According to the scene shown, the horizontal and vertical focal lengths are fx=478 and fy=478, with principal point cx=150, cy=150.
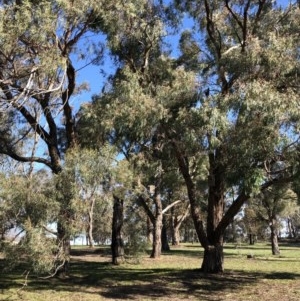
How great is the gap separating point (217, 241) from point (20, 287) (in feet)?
25.1

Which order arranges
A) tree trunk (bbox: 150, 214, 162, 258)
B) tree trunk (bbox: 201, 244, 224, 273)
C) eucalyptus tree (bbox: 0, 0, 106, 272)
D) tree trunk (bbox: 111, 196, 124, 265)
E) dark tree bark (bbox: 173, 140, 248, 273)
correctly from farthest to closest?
tree trunk (bbox: 150, 214, 162, 258) → tree trunk (bbox: 111, 196, 124, 265) → tree trunk (bbox: 201, 244, 224, 273) → dark tree bark (bbox: 173, 140, 248, 273) → eucalyptus tree (bbox: 0, 0, 106, 272)

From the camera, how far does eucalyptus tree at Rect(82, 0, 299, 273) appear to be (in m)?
12.5

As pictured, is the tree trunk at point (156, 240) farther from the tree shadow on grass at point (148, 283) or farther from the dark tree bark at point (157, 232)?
the tree shadow on grass at point (148, 283)

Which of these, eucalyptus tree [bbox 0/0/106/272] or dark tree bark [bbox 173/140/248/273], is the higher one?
eucalyptus tree [bbox 0/0/106/272]

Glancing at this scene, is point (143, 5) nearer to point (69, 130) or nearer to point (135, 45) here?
point (135, 45)

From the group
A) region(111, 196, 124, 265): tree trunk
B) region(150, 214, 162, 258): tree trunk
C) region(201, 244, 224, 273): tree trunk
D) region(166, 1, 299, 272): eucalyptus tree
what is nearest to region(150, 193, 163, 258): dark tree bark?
region(150, 214, 162, 258): tree trunk

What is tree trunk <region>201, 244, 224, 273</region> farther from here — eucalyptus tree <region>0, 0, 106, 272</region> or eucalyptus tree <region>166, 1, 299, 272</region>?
eucalyptus tree <region>0, 0, 106, 272</region>

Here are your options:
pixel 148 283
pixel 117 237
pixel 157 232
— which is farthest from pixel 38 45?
pixel 157 232

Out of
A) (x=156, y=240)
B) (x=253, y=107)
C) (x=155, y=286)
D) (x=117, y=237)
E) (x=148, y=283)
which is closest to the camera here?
(x=253, y=107)

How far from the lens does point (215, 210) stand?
19047 mm

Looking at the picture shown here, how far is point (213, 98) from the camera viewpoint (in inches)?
524

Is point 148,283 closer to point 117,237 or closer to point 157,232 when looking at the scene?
point 117,237

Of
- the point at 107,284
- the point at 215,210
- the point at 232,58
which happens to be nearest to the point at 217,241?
the point at 215,210

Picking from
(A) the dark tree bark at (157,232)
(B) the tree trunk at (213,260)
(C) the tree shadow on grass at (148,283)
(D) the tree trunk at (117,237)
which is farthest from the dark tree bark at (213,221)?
(A) the dark tree bark at (157,232)
